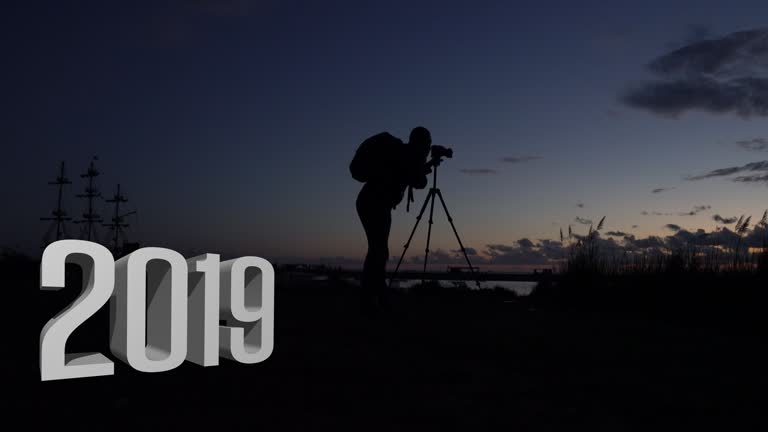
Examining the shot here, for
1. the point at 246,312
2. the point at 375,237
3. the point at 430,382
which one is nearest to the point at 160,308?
the point at 246,312

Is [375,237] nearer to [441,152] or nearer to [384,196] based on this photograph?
[384,196]

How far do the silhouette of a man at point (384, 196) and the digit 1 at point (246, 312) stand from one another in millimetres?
2597

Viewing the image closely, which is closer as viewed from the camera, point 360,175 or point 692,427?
point 692,427

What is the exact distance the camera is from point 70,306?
429 cm

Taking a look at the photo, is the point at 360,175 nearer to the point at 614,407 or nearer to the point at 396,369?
the point at 396,369

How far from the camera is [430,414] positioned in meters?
3.55

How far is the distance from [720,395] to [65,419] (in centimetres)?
393

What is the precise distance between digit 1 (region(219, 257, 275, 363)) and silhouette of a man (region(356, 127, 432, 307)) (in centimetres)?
260

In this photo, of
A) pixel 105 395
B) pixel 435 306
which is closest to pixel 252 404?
pixel 105 395

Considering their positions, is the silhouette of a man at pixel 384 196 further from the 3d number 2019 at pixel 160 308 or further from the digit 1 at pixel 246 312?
the digit 1 at pixel 246 312

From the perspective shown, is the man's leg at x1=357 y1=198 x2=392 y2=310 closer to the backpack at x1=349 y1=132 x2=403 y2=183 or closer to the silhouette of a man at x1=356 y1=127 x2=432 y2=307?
the silhouette of a man at x1=356 y1=127 x2=432 y2=307

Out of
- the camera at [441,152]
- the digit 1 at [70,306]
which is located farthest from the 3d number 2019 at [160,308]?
the camera at [441,152]

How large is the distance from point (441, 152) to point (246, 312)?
4.65 meters

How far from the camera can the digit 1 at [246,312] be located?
4.85 meters
